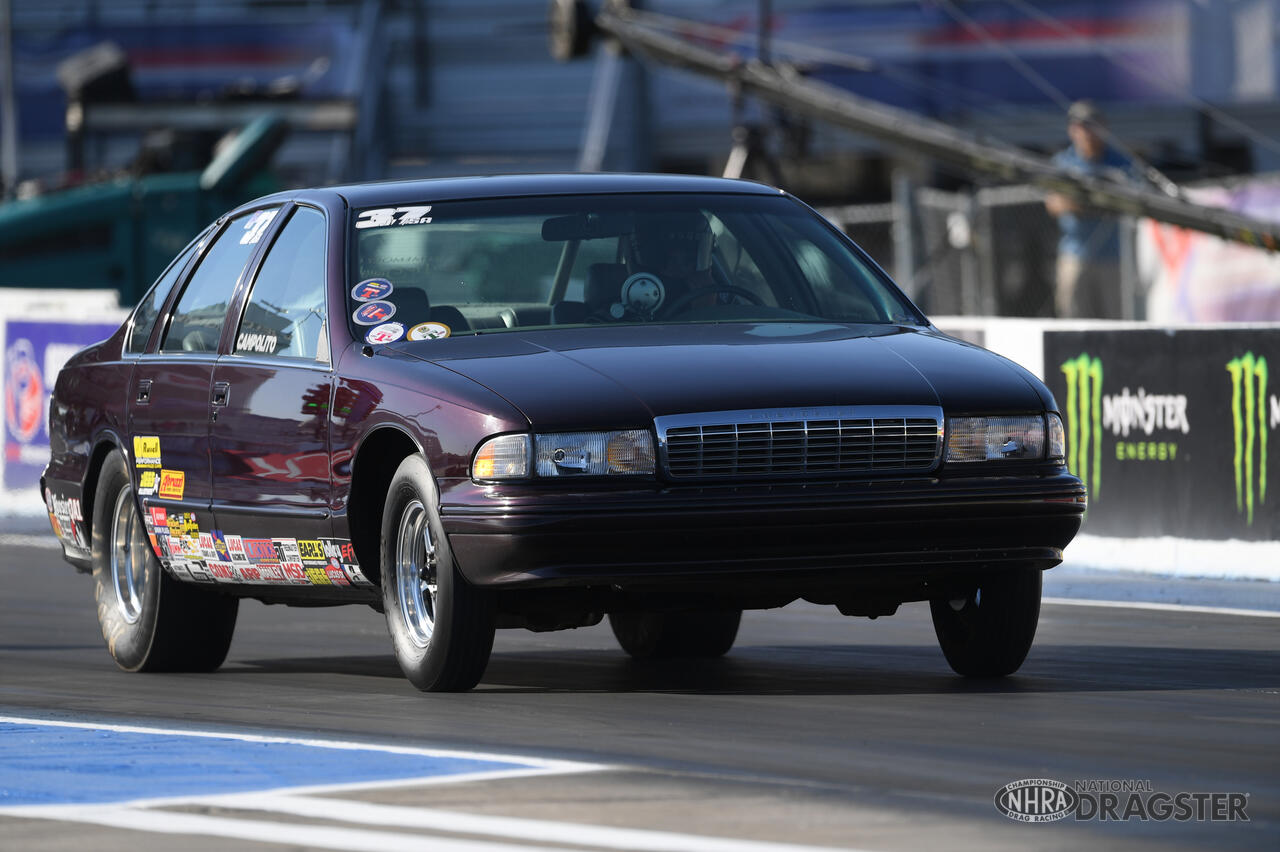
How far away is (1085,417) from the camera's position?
13.9 meters

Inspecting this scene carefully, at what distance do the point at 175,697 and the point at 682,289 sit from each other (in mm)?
2049

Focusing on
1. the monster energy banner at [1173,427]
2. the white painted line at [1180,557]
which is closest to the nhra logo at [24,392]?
the monster energy banner at [1173,427]

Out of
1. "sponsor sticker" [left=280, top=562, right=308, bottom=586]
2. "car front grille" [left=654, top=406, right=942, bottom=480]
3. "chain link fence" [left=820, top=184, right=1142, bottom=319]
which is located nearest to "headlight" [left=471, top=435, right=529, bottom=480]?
"car front grille" [left=654, top=406, right=942, bottom=480]

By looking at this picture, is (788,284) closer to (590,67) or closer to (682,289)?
(682,289)

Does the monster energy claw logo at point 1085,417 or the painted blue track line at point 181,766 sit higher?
the painted blue track line at point 181,766

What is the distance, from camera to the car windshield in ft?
28.6

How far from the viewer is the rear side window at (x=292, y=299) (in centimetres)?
899

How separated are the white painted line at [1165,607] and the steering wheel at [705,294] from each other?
3428 millimetres

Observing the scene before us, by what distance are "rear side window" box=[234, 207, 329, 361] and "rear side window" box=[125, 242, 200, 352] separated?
881 mm

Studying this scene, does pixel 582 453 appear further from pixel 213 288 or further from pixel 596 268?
pixel 213 288

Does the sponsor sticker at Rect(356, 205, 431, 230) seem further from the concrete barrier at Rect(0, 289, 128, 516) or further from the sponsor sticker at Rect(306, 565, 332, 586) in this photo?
the concrete barrier at Rect(0, 289, 128, 516)

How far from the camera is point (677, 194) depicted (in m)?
9.31

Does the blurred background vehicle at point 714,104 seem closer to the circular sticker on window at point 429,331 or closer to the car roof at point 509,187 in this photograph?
the car roof at point 509,187

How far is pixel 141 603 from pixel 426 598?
2.06 m
